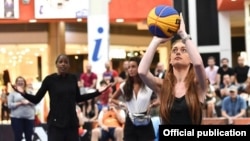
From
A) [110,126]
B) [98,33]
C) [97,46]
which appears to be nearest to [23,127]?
[110,126]

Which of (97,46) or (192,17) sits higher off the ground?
(192,17)

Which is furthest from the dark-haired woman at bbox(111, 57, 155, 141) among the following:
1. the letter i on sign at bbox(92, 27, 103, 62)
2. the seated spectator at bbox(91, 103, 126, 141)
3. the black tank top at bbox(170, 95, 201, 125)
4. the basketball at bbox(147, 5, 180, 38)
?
the letter i on sign at bbox(92, 27, 103, 62)

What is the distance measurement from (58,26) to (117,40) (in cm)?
362

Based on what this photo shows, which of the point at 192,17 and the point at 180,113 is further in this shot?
the point at 192,17

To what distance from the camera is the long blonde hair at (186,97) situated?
475cm

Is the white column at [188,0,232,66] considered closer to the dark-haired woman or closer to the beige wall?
the beige wall


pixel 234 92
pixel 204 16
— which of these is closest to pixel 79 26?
pixel 204 16

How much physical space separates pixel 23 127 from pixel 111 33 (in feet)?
52.4

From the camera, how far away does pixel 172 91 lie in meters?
4.86

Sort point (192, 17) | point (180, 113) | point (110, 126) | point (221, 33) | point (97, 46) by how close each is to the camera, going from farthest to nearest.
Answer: point (192, 17) → point (221, 33) → point (97, 46) → point (110, 126) → point (180, 113)

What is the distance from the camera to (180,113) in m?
4.74

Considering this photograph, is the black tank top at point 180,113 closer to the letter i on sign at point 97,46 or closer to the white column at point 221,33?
the letter i on sign at point 97,46

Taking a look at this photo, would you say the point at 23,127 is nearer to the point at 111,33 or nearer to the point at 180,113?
the point at 180,113

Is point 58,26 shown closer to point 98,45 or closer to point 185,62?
point 98,45
